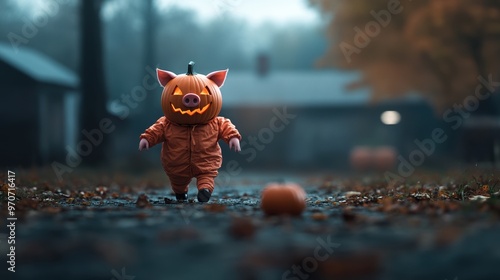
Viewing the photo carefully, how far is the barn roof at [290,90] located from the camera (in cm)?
3203

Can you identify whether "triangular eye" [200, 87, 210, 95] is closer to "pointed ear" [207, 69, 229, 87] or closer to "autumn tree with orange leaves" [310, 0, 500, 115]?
"pointed ear" [207, 69, 229, 87]

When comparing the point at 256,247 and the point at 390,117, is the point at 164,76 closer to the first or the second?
the point at 256,247

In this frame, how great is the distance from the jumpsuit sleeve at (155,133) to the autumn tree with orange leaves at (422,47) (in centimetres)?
1273

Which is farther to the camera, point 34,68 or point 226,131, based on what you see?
point 34,68

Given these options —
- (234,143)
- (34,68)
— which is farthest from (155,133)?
(34,68)

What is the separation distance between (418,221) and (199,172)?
3.73 m

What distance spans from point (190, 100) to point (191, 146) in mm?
603

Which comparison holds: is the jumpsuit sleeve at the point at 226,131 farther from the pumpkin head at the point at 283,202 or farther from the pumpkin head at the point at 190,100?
the pumpkin head at the point at 283,202

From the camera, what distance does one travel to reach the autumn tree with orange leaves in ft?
66.0

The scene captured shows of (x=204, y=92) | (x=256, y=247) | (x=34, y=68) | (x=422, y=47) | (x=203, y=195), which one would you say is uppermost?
(x=34, y=68)

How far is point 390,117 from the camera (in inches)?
1255

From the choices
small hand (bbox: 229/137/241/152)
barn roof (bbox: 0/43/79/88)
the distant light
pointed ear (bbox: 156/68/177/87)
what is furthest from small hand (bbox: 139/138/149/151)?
the distant light

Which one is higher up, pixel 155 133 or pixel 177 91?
pixel 177 91

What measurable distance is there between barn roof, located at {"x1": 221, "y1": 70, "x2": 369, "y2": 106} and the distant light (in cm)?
109
